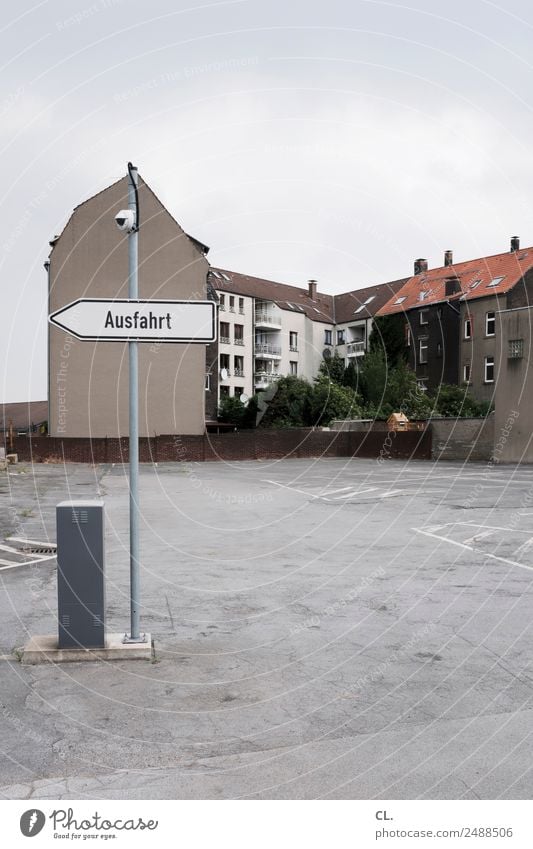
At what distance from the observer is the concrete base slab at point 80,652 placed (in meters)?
6.12

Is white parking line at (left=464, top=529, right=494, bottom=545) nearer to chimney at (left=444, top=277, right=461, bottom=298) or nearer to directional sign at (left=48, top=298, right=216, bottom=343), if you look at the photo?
directional sign at (left=48, top=298, right=216, bottom=343)

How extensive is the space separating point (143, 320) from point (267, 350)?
212 feet

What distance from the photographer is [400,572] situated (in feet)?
33.5

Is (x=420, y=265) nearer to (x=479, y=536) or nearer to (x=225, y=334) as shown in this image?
(x=225, y=334)

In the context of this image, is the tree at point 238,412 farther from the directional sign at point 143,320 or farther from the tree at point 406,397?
the directional sign at point 143,320

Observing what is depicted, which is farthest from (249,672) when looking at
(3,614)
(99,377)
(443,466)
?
(99,377)

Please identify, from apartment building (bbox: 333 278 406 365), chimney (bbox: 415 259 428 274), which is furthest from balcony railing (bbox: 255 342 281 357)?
chimney (bbox: 415 259 428 274)

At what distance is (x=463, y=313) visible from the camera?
200ft

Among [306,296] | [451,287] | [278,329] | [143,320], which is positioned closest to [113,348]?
[278,329]

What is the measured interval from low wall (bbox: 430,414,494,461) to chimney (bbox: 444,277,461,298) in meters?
18.5

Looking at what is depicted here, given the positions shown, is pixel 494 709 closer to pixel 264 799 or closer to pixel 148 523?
pixel 264 799

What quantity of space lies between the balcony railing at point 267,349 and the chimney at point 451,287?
51.0 feet

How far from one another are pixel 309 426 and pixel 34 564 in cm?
4472

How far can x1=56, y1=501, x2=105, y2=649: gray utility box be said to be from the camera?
6.11 metres
